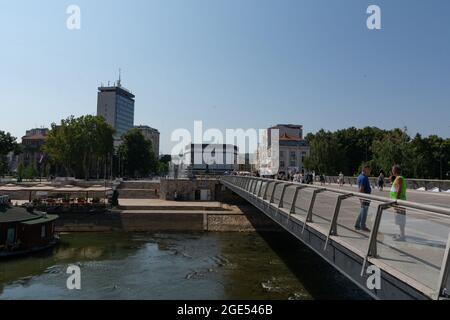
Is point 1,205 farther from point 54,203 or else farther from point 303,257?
point 303,257

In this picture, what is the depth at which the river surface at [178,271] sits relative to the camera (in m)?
21.5

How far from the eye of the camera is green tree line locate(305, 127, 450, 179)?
64.1m

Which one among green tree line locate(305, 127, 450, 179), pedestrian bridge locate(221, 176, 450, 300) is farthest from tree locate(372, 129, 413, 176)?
pedestrian bridge locate(221, 176, 450, 300)

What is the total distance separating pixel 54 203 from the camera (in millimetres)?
49938

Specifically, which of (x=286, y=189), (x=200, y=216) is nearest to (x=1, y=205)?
Answer: (x=200, y=216)

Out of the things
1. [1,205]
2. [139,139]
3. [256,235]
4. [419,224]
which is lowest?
[256,235]

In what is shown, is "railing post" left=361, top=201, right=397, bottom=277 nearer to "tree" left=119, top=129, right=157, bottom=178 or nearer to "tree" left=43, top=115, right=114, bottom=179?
"tree" left=43, top=115, right=114, bottom=179

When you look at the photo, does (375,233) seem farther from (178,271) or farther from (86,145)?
(86,145)

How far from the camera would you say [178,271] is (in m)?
26.5

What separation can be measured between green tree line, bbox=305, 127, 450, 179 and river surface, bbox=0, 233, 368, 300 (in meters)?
33.3

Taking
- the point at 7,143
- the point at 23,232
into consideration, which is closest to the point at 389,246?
the point at 23,232

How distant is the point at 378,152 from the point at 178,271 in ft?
167

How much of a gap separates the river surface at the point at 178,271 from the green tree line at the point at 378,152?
33.3 meters
